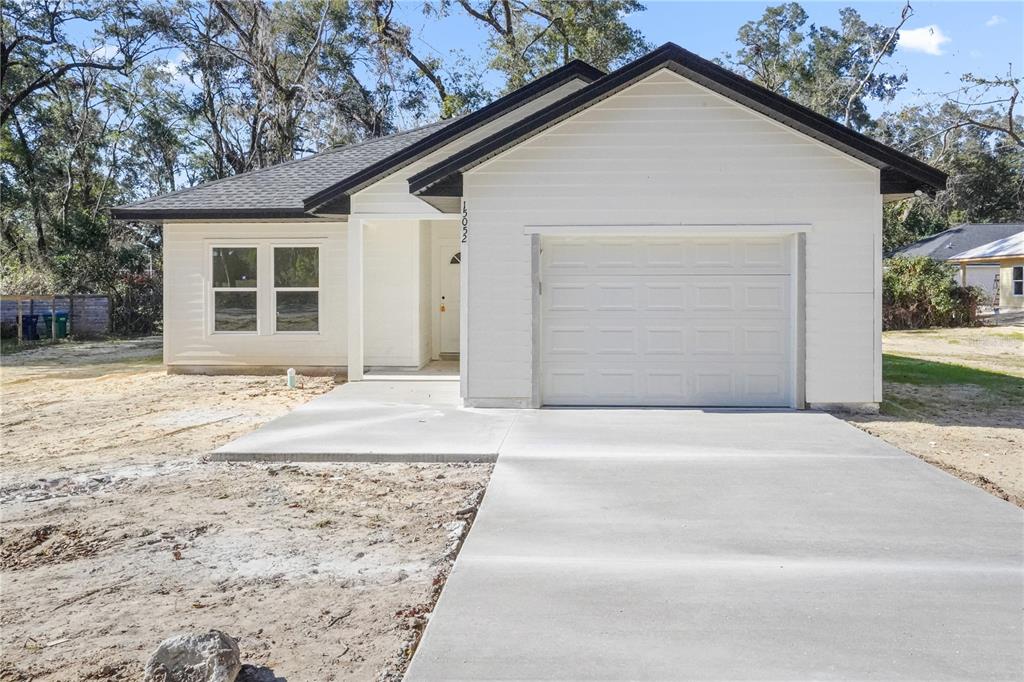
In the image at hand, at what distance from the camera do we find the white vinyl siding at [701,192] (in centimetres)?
1035

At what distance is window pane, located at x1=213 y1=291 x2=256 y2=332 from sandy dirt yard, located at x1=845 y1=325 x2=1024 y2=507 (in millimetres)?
10199

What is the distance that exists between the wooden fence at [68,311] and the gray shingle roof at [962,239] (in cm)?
3453

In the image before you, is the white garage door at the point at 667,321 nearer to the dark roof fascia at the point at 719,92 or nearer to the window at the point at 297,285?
the dark roof fascia at the point at 719,92

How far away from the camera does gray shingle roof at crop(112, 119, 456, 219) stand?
14.0 metres

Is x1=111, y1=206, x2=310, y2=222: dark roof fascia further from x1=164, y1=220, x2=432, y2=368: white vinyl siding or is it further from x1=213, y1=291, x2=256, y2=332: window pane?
x1=213, y1=291, x2=256, y2=332: window pane

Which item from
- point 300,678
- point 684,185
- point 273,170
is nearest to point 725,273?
point 684,185

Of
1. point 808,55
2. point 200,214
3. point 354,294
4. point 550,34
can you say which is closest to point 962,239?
point 808,55

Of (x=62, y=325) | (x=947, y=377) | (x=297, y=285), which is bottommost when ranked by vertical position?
(x=947, y=377)

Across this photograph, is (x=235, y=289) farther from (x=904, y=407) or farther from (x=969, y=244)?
(x=969, y=244)

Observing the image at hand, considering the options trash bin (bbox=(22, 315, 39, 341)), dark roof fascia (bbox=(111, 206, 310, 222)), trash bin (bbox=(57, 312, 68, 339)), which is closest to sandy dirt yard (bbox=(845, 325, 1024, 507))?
dark roof fascia (bbox=(111, 206, 310, 222))

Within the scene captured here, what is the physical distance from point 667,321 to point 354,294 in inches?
200

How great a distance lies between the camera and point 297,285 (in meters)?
14.6

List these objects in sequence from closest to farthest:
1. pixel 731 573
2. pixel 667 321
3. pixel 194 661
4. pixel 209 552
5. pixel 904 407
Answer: pixel 194 661
pixel 731 573
pixel 209 552
pixel 667 321
pixel 904 407

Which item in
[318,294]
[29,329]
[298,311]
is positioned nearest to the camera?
[318,294]
